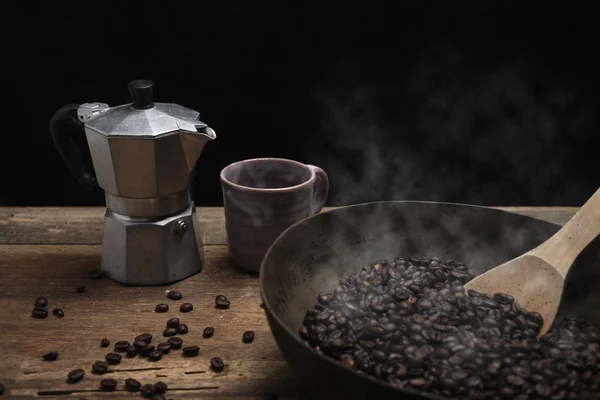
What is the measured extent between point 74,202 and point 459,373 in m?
1.67

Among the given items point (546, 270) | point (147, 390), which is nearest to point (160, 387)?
point (147, 390)

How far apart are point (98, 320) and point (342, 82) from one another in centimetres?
109

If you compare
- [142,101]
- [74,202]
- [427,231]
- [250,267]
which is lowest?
[74,202]

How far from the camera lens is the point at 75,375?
1260mm

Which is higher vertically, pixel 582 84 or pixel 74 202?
pixel 582 84

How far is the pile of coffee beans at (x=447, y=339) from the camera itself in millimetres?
1107

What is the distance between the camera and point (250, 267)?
5.36 feet

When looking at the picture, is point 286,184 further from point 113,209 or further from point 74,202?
point 74,202

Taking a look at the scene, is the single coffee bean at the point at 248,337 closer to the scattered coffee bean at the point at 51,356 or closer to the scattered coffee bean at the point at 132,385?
the scattered coffee bean at the point at 132,385

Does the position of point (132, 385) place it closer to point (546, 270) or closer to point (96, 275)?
point (96, 275)

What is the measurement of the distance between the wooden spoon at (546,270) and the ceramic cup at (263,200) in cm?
41

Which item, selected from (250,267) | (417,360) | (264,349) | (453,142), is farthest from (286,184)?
(453,142)

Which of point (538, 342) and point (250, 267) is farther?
point (250, 267)

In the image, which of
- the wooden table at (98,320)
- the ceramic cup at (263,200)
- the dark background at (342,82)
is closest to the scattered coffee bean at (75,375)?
the wooden table at (98,320)
